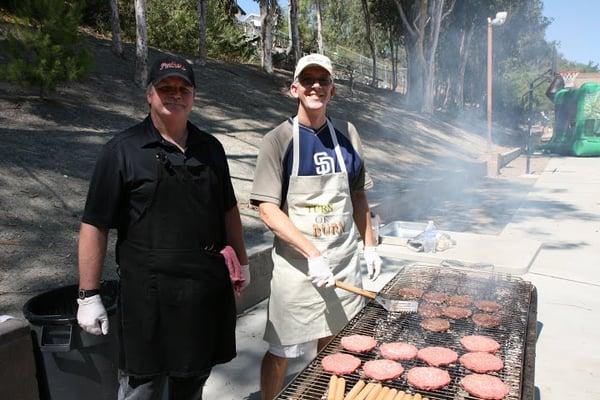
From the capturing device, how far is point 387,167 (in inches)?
526

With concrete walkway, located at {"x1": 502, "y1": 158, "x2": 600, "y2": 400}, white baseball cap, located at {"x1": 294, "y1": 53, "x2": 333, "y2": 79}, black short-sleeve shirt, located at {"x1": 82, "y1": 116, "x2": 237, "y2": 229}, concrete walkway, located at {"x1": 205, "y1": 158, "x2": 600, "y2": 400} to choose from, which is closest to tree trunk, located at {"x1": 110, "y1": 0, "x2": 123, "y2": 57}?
concrete walkway, located at {"x1": 205, "y1": 158, "x2": 600, "y2": 400}

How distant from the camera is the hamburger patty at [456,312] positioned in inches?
114

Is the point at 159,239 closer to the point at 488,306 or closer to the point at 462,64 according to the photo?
the point at 488,306

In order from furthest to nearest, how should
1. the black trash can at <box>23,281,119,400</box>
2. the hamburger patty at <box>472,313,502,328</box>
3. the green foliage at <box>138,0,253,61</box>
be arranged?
the green foliage at <box>138,0,253,61</box>, the hamburger patty at <box>472,313,502,328</box>, the black trash can at <box>23,281,119,400</box>

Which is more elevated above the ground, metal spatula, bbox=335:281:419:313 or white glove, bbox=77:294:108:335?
white glove, bbox=77:294:108:335

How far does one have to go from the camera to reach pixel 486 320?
279 centimetres

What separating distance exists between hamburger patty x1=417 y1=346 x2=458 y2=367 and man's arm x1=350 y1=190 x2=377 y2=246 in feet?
3.21

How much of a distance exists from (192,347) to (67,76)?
8.26 m

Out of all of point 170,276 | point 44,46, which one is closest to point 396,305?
point 170,276

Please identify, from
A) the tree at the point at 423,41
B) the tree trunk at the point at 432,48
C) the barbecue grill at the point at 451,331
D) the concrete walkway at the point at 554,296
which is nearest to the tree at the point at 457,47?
the tree at the point at 423,41

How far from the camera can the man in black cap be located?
7.11 ft

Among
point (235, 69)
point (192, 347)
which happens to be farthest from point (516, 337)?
point (235, 69)

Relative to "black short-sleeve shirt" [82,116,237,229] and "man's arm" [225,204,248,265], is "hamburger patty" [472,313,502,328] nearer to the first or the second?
"man's arm" [225,204,248,265]

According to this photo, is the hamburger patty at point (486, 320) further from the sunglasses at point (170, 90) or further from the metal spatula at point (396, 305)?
the sunglasses at point (170, 90)
